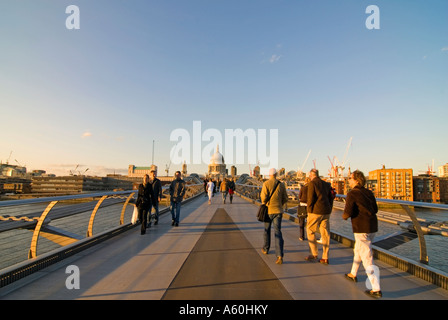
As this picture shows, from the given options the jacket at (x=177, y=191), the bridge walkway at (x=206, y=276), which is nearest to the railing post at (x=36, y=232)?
the bridge walkway at (x=206, y=276)

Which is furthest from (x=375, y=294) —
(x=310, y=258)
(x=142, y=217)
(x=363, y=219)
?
(x=142, y=217)

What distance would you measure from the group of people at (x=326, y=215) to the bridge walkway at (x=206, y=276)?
27 centimetres

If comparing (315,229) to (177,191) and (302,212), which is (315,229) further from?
(177,191)

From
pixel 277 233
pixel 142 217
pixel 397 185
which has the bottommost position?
pixel 397 185

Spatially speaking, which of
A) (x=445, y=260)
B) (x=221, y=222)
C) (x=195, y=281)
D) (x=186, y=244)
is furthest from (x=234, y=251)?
(x=445, y=260)

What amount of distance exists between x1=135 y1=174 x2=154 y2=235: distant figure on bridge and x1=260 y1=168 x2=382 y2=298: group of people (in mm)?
3747

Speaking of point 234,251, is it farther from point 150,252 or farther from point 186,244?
point 150,252

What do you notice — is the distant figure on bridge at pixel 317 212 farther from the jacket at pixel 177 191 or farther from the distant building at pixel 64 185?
the distant building at pixel 64 185

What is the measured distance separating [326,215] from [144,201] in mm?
5137

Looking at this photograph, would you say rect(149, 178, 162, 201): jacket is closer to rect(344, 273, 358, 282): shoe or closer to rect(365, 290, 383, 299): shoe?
rect(344, 273, 358, 282): shoe

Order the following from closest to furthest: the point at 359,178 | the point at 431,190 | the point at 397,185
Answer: the point at 359,178, the point at 431,190, the point at 397,185

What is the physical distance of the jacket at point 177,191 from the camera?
27.3ft

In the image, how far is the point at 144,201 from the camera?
23.6 ft

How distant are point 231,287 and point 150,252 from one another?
251 cm
